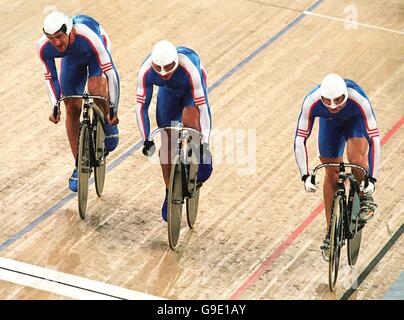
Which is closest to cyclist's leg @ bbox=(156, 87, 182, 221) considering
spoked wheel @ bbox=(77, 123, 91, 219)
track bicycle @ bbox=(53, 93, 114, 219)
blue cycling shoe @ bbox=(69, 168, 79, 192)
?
track bicycle @ bbox=(53, 93, 114, 219)

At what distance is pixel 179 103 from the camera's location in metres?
7.39

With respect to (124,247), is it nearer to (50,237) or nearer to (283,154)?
(50,237)

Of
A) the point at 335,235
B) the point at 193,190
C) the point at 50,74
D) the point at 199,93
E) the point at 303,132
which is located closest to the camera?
the point at 335,235

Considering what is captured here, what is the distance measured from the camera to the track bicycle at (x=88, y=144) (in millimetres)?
7551

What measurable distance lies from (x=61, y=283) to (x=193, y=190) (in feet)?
3.39

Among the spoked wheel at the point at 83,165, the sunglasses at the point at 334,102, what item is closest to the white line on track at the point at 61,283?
the spoked wheel at the point at 83,165

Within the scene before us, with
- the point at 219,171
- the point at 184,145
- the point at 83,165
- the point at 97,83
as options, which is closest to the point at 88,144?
the point at 83,165

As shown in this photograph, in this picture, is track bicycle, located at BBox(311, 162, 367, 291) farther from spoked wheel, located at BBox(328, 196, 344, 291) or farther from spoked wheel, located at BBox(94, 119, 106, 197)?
spoked wheel, located at BBox(94, 119, 106, 197)

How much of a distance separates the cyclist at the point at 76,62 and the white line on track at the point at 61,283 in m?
0.99

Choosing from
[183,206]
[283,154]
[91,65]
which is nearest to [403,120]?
[283,154]

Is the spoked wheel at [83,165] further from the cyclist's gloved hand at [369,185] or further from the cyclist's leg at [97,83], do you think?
the cyclist's gloved hand at [369,185]

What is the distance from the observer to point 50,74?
7.65m

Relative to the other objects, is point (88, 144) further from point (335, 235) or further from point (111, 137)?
point (335, 235)
